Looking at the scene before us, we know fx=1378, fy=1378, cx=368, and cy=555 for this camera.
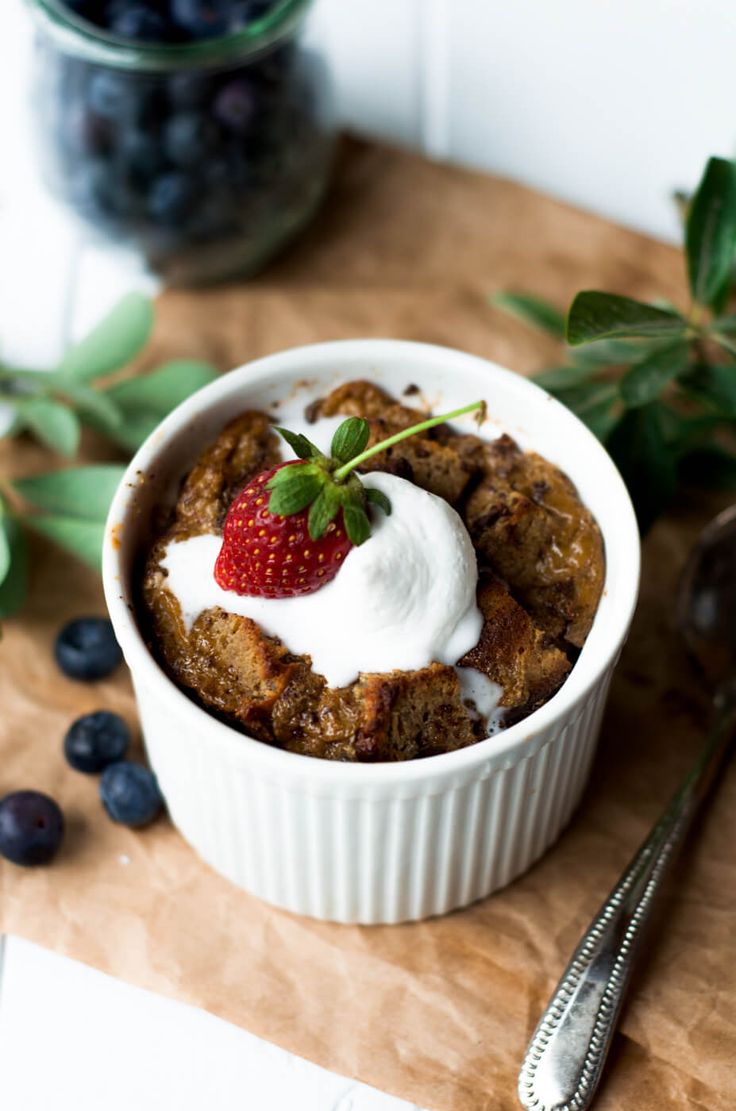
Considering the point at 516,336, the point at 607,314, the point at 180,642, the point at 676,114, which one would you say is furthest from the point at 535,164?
the point at 180,642

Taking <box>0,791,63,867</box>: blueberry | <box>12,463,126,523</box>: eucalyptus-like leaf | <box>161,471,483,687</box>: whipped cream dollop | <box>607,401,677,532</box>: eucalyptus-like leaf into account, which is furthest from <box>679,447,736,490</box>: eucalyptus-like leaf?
<box>0,791,63,867</box>: blueberry

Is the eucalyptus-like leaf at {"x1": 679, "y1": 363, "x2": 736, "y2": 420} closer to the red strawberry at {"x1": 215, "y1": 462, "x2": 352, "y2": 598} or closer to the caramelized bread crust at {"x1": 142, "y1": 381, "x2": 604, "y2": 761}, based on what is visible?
the caramelized bread crust at {"x1": 142, "y1": 381, "x2": 604, "y2": 761}

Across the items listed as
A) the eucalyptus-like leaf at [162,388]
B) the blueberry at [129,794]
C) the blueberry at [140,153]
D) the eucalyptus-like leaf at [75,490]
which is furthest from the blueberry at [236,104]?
the blueberry at [129,794]

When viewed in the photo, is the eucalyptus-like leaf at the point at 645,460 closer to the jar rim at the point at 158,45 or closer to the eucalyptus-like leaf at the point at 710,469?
the eucalyptus-like leaf at the point at 710,469

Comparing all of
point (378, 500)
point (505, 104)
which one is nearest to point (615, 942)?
point (378, 500)

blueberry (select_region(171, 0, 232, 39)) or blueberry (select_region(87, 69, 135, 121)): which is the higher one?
blueberry (select_region(171, 0, 232, 39))

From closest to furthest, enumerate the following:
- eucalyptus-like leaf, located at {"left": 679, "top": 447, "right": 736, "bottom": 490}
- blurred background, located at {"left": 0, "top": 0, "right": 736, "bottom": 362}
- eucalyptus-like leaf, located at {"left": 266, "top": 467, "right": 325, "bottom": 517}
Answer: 1. eucalyptus-like leaf, located at {"left": 266, "top": 467, "right": 325, "bottom": 517}
2. eucalyptus-like leaf, located at {"left": 679, "top": 447, "right": 736, "bottom": 490}
3. blurred background, located at {"left": 0, "top": 0, "right": 736, "bottom": 362}
